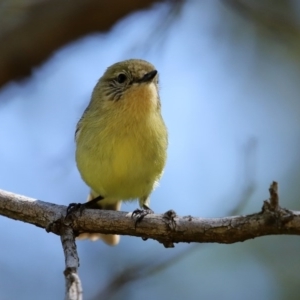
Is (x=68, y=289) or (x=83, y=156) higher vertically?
(x=83, y=156)

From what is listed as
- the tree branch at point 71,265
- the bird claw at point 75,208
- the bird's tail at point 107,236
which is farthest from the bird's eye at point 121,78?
the tree branch at point 71,265

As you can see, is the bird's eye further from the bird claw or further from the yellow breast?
the bird claw

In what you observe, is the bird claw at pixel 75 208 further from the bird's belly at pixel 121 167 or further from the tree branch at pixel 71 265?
the bird's belly at pixel 121 167

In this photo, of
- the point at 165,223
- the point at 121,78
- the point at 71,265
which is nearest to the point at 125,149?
the point at 121,78

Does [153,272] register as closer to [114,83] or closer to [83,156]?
[83,156]

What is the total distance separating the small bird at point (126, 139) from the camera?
410 centimetres

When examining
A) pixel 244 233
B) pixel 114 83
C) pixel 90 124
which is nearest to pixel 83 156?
pixel 90 124

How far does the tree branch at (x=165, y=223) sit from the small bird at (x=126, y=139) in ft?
2.01

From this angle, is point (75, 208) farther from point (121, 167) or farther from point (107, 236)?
point (107, 236)

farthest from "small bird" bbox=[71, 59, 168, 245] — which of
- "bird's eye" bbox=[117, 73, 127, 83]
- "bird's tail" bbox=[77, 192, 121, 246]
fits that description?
"bird's tail" bbox=[77, 192, 121, 246]

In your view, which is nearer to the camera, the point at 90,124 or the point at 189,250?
the point at 189,250

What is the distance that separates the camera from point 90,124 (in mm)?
4320

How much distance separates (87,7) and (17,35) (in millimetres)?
492

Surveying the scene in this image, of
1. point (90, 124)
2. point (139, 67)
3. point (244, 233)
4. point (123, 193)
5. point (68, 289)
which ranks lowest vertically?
point (68, 289)
